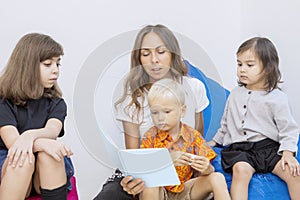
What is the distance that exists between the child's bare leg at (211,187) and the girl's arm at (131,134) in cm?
22

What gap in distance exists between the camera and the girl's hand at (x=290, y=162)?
139 cm

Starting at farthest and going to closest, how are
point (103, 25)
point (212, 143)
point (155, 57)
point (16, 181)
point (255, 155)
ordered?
point (103, 25) < point (212, 143) < point (255, 155) < point (155, 57) < point (16, 181)

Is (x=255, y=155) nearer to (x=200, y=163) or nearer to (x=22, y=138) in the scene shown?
(x=200, y=163)

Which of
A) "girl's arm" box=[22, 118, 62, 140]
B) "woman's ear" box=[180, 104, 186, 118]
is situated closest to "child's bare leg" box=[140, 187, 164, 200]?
"woman's ear" box=[180, 104, 186, 118]

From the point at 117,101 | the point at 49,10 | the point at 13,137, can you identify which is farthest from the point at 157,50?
the point at 49,10

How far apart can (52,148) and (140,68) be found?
35cm

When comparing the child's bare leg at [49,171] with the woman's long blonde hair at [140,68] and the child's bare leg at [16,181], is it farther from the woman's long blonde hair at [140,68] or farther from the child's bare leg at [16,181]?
the woman's long blonde hair at [140,68]

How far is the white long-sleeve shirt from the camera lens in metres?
1.48

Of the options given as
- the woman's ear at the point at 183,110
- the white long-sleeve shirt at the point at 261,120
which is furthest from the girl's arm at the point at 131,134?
the white long-sleeve shirt at the point at 261,120

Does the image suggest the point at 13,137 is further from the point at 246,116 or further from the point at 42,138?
the point at 246,116

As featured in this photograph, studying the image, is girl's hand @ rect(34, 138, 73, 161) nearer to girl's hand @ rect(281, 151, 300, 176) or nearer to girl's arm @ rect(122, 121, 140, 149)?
girl's arm @ rect(122, 121, 140, 149)

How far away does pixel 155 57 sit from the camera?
4.31ft

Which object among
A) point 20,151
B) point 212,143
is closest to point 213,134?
point 212,143

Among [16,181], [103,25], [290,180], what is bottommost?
[290,180]
